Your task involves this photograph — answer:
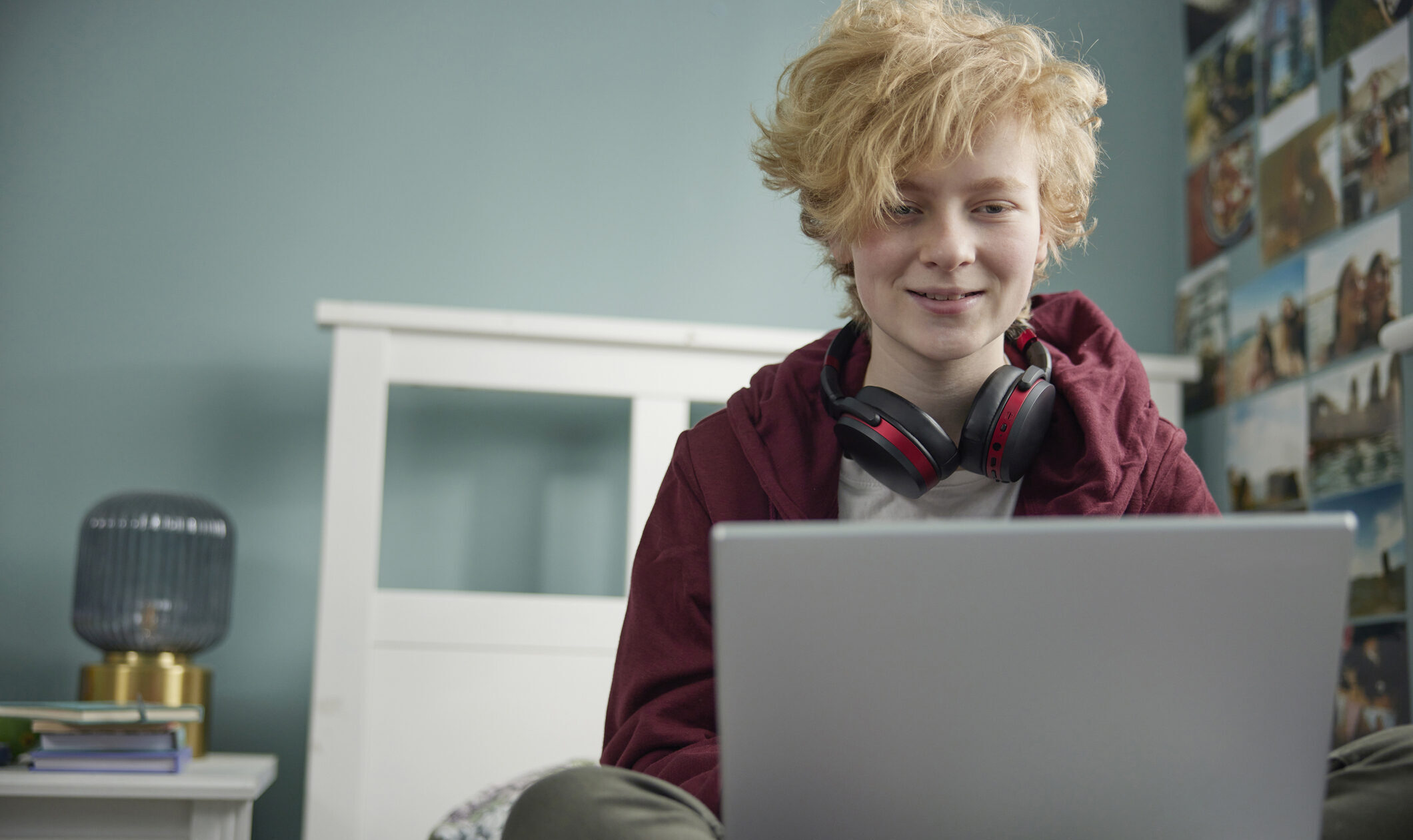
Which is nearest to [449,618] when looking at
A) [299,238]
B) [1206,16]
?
[299,238]

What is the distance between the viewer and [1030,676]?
19.1 inches

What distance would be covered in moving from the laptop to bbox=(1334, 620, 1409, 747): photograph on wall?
1057 millimetres

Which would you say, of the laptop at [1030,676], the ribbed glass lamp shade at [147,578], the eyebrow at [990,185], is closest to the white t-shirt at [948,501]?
the eyebrow at [990,185]

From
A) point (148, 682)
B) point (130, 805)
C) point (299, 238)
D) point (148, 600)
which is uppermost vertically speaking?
point (299, 238)

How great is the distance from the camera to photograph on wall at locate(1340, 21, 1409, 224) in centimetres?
148

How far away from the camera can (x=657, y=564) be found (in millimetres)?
899

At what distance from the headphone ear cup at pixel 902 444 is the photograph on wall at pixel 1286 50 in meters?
1.21

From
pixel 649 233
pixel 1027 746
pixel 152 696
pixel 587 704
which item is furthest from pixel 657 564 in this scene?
pixel 649 233

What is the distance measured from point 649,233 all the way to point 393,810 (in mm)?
1008

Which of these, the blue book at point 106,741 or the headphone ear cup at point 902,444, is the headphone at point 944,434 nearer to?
the headphone ear cup at point 902,444

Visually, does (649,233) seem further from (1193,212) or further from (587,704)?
(1193,212)

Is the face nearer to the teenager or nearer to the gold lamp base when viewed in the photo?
the teenager

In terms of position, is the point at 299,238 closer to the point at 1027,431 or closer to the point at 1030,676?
the point at 1027,431

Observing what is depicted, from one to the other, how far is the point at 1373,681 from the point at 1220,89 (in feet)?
3.41
